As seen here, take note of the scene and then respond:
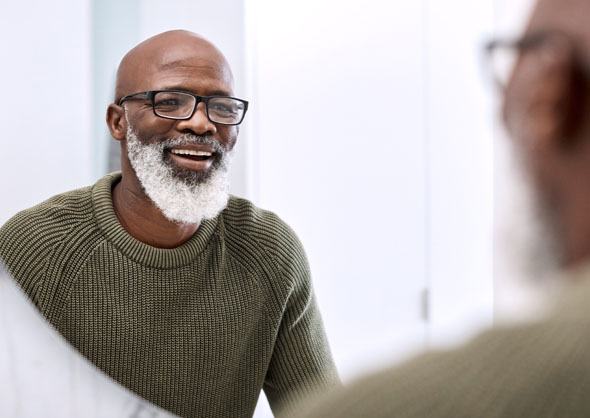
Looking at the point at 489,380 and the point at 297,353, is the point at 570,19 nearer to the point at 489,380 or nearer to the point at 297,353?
the point at 489,380

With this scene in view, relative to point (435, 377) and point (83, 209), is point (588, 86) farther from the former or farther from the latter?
point (83, 209)

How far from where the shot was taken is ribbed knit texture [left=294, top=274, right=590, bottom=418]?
0.20 metres

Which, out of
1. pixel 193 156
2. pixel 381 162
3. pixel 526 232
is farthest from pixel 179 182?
pixel 381 162

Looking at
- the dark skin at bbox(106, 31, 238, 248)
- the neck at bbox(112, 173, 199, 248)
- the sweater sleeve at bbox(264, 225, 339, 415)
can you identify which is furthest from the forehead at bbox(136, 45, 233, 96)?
the sweater sleeve at bbox(264, 225, 339, 415)

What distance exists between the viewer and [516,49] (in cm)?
23

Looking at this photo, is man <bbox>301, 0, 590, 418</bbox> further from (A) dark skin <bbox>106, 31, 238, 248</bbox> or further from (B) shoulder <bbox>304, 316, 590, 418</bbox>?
(A) dark skin <bbox>106, 31, 238, 248</bbox>

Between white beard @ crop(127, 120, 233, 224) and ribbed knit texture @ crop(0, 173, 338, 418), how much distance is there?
0.14 ft

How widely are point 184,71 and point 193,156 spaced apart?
0.13 m

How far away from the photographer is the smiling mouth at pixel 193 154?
0.97 m

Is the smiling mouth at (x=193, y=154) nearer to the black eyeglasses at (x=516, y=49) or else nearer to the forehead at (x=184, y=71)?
the forehead at (x=184, y=71)

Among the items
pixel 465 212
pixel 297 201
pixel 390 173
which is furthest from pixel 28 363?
pixel 465 212

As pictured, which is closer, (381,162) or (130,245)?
(130,245)

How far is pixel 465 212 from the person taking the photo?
6.03 feet

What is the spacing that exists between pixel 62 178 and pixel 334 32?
0.92m
